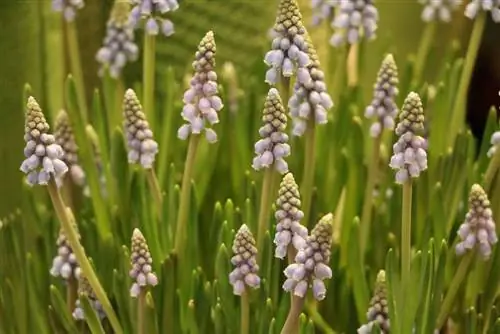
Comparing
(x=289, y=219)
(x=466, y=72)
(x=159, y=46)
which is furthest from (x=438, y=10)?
(x=289, y=219)

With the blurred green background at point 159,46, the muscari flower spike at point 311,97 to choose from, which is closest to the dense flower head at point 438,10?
the blurred green background at point 159,46

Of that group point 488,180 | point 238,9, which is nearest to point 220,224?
point 488,180

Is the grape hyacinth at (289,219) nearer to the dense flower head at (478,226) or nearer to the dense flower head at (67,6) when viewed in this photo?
the dense flower head at (478,226)

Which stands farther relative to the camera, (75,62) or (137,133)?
(75,62)

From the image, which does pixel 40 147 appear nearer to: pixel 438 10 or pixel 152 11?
pixel 152 11

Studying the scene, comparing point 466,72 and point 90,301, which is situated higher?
point 466,72

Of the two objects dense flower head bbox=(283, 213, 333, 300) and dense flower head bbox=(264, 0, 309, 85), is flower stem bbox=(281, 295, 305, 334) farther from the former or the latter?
dense flower head bbox=(264, 0, 309, 85)
